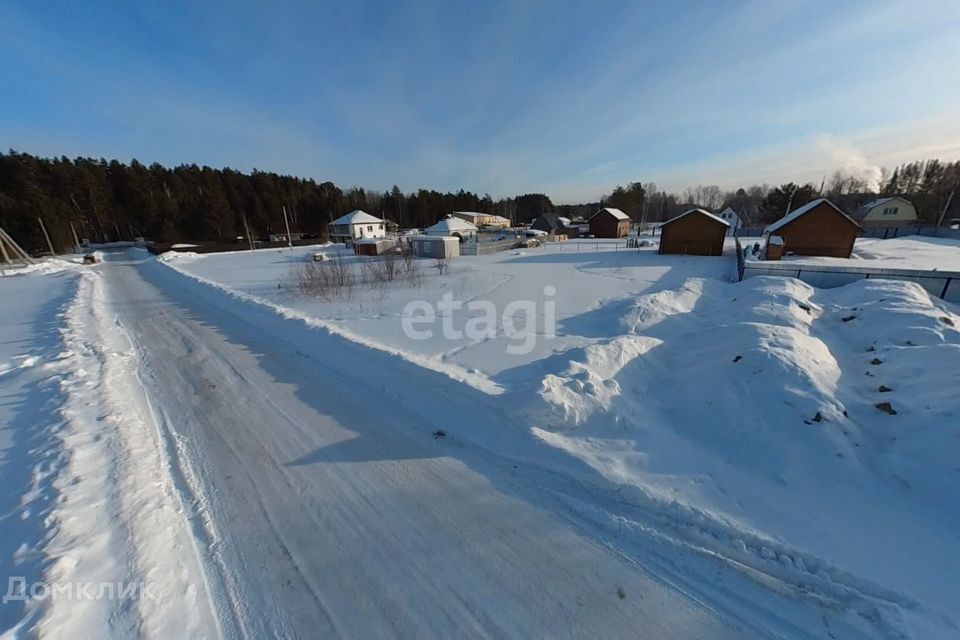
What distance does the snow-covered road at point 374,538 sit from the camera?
8.68 ft

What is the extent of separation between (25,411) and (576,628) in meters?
8.31

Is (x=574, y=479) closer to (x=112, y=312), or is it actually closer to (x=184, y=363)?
(x=184, y=363)

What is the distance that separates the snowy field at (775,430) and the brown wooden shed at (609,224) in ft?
132

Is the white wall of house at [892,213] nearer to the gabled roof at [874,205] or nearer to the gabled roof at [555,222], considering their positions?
the gabled roof at [874,205]

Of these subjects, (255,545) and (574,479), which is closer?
(255,545)

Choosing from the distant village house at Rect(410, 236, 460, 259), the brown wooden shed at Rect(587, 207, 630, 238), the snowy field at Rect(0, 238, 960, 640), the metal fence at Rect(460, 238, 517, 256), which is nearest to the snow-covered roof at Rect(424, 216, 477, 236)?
the metal fence at Rect(460, 238, 517, 256)

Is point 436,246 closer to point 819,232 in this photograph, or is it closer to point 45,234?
point 819,232

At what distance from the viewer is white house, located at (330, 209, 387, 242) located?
150ft

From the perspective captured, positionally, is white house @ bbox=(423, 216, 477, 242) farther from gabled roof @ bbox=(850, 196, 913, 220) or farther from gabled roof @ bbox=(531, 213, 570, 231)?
gabled roof @ bbox=(850, 196, 913, 220)

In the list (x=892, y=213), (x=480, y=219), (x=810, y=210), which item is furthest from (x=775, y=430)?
(x=892, y=213)

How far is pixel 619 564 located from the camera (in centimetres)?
305

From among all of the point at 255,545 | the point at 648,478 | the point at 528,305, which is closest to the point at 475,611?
the point at 255,545

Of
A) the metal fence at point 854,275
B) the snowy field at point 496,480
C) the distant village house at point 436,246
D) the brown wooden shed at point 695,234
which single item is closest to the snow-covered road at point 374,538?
the snowy field at point 496,480

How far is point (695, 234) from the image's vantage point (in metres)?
26.7
